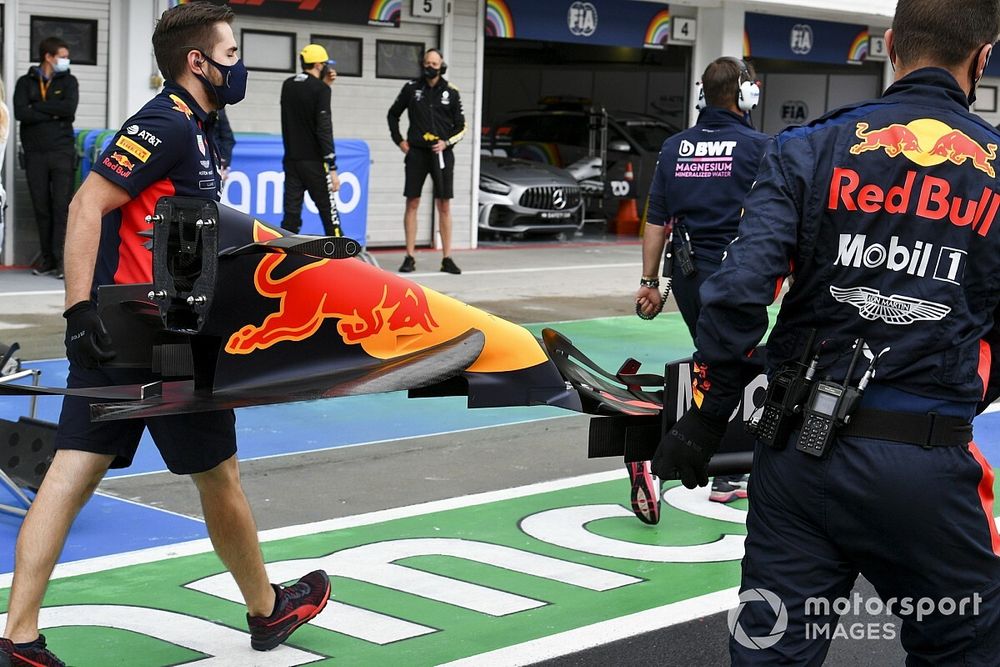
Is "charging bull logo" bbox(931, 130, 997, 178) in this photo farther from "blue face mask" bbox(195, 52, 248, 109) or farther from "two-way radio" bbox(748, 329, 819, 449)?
"blue face mask" bbox(195, 52, 248, 109)

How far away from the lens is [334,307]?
4062mm

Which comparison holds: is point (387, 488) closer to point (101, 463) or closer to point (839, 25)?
point (101, 463)

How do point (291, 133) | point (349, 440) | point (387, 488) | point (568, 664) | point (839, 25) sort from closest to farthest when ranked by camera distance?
1. point (568, 664)
2. point (387, 488)
3. point (349, 440)
4. point (291, 133)
5. point (839, 25)

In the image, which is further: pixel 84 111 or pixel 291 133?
pixel 84 111

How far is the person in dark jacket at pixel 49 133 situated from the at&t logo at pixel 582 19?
27.3 feet

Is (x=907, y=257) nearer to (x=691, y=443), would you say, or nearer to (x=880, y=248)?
(x=880, y=248)

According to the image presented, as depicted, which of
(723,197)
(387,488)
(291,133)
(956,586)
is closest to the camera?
(956,586)

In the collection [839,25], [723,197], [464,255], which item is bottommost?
[464,255]

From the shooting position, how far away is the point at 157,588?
5.19 m

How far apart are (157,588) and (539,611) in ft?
4.61

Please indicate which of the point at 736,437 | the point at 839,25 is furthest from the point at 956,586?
the point at 839,25

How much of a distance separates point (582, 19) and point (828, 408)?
58.1 ft

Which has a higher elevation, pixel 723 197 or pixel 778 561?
pixel 723 197

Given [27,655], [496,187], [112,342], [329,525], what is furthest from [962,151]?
[496,187]
